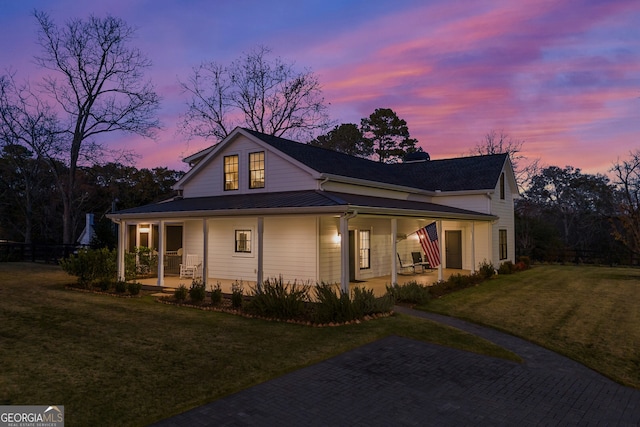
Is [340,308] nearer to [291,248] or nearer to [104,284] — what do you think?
[291,248]

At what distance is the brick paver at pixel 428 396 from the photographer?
4832 mm

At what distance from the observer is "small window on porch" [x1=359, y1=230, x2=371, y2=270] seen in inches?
675

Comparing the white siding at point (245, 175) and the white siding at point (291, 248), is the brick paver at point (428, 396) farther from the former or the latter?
the white siding at point (245, 175)

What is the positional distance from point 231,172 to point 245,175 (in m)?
0.89

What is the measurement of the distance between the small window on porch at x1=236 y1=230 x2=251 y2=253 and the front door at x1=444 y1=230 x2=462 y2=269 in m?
11.5

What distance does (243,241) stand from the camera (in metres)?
16.7

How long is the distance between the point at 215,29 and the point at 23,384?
1484cm

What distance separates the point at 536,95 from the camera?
2009 centimetres

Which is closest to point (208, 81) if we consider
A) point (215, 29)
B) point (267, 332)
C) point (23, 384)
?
point (215, 29)

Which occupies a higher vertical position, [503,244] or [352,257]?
[503,244]

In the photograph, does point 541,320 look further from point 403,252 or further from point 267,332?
point 403,252

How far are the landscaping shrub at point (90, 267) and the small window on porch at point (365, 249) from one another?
9.83 metres

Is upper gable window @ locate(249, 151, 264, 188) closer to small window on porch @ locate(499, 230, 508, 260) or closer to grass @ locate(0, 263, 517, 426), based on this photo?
grass @ locate(0, 263, 517, 426)

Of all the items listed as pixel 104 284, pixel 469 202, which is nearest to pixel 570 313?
pixel 469 202
